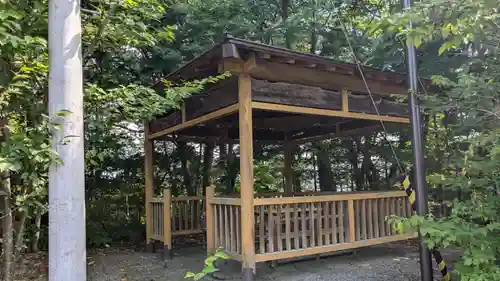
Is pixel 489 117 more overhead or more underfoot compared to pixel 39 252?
more overhead

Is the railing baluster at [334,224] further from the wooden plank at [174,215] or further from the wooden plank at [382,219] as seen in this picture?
the wooden plank at [174,215]

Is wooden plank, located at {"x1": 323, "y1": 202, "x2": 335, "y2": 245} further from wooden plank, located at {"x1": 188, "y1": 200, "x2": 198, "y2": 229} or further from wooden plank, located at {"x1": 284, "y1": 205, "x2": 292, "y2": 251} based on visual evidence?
wooden plank, located at {"x1": 188, "y1": 200, "x2": 198, "y2": 229}

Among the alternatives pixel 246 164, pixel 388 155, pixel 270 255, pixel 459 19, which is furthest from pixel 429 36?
pixel 388 155

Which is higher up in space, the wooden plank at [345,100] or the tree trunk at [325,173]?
the wooden plank at [345,100]

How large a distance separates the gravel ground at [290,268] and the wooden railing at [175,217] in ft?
1.24

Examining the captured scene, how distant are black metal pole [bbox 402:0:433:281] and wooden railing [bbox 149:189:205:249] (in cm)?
375

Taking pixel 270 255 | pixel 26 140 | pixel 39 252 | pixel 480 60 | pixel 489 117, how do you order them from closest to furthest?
pixel 26 140
pixel 489 117
pixel 480 60
pixel 270 255
pixel 39 252

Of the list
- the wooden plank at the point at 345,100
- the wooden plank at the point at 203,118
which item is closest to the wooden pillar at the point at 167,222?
the wooden plank at the point at 203,118

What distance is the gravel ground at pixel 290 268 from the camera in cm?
470

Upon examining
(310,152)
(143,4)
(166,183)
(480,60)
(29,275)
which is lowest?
(29,275)

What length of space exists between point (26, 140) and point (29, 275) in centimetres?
354

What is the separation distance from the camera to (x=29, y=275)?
5094 mm

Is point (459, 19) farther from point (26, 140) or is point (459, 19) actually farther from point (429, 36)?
point (26, 140)

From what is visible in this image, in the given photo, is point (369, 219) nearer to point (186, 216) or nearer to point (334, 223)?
point (334, 223)
